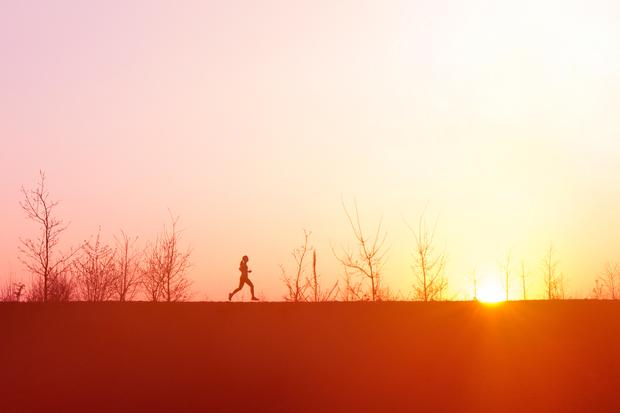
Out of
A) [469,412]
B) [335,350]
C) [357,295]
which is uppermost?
[357,295]

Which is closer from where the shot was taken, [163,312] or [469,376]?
[469,376]

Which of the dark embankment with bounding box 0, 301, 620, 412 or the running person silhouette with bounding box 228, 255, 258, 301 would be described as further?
the running person silhouette with bounding box 228, 255, 258, 301

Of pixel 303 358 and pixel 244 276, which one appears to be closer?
pixel 303 358

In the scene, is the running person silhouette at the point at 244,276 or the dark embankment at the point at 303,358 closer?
the dark embankment at the point at 303,358

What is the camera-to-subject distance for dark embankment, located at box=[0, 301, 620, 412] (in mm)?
16391

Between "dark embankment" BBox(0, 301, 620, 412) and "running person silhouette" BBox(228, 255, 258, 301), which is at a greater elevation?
"running person silhouette" BBox(228, 255, 258, 301)

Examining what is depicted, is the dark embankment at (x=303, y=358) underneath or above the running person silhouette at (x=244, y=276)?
underneath

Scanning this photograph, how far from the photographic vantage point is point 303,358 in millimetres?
18453

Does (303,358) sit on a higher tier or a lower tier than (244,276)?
lower

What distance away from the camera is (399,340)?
19750 millimetres

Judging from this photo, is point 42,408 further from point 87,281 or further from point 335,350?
point 87,281

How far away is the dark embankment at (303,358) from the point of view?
53.8 ft

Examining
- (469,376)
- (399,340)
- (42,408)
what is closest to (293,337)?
(399,340)

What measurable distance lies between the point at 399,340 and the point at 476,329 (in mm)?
2500
